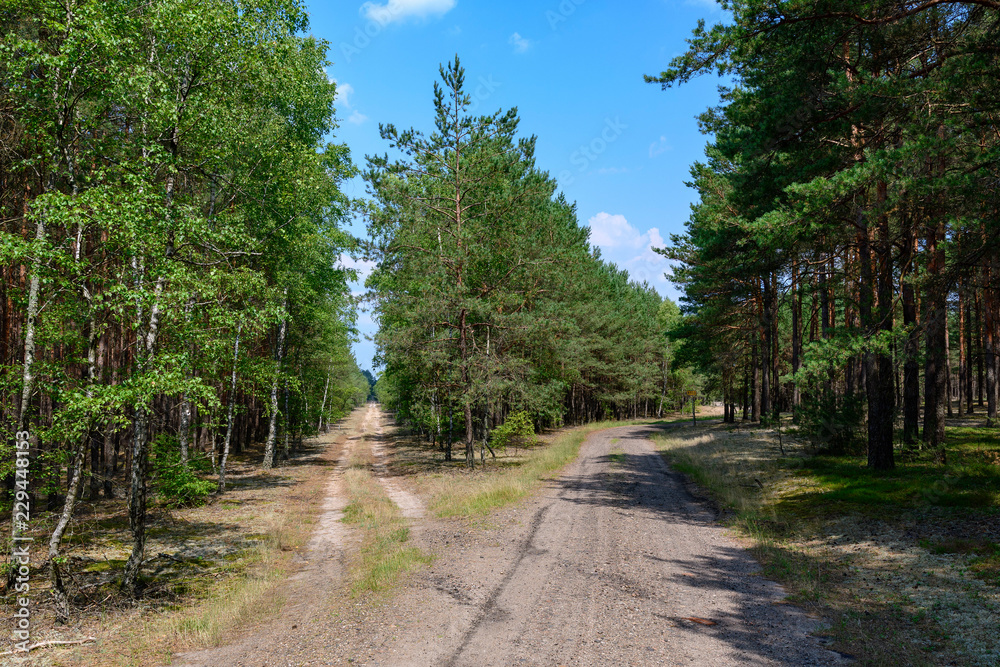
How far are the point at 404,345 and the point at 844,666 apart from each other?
58.9ft

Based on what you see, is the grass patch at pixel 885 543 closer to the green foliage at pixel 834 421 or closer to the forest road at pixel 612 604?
the forest road at pixel 612 604

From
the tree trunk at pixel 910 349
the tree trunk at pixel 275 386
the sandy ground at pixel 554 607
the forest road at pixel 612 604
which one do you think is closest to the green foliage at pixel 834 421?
the tree trunk at pixel 910 349

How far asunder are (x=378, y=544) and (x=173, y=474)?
25.2 ft

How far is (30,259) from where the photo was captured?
8031 mm

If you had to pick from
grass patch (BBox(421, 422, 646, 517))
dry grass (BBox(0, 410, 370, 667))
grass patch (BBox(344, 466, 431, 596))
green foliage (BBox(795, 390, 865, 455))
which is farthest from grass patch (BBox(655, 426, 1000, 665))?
dry grass (BBox(0, 410, 370, 667))

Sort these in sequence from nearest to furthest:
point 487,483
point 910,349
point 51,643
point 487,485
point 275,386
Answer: point 51,643 → point 910,349 → point 487,485 → point 487,483 → point 275,386

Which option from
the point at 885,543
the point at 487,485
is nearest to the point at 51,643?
the point at 487,485

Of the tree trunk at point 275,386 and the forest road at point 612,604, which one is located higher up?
the tree trunk at point 275,386

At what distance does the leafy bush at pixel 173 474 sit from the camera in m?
14.2

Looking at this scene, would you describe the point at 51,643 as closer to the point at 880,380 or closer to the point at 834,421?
the point at 880,380

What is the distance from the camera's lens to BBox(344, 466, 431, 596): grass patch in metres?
8.92

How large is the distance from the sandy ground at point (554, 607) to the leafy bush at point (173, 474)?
482 cm

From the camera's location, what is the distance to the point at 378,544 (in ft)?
38.0

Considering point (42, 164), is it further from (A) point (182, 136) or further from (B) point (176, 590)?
(B) point (176, 590)
